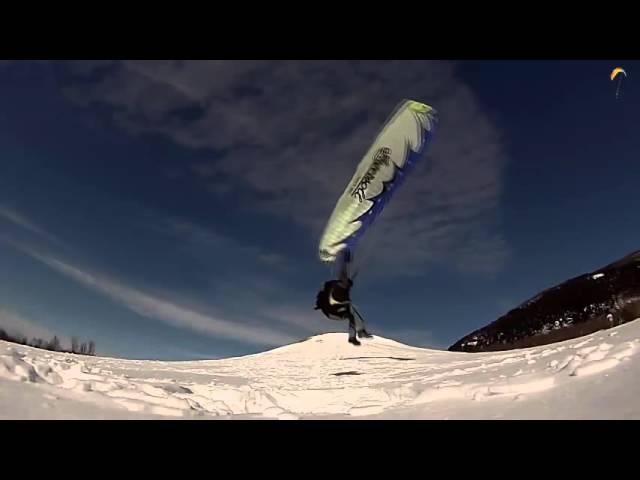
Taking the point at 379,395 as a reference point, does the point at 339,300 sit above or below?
above

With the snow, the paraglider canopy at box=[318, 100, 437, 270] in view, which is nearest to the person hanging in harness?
the paraglider canopy at box=[318, 100, 437, 270]

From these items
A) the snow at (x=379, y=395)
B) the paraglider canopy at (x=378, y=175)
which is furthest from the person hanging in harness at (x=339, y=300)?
the snow at (x=379, y=395)

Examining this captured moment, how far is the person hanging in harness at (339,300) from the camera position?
12.4 meters

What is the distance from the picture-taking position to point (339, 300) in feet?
40.5

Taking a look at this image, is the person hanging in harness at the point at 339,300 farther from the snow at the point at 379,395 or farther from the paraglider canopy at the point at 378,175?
the snow at the point at 379,395

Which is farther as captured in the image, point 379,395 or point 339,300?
point 339,300

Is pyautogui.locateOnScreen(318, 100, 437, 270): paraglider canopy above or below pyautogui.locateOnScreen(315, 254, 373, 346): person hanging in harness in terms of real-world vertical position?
above

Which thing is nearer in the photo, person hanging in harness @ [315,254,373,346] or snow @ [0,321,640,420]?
snow @ [0,321,640,420]

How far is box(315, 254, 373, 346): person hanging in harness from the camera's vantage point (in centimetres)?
1236

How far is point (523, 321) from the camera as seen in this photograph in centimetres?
2162

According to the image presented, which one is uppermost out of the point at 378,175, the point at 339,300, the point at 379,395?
the point at 378,175

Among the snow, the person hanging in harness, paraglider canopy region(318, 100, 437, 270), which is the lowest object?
the snow

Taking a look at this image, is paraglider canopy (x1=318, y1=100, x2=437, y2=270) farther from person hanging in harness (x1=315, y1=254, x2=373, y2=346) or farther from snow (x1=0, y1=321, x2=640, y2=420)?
snow (x1=0, y1=321, x2=640, y2=420)
